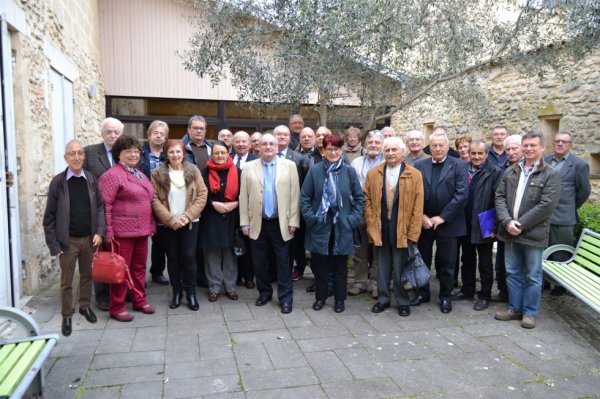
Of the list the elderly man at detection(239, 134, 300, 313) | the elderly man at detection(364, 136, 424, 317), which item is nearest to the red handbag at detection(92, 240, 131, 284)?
the elderly man at detection(239, 134, 300, 313)

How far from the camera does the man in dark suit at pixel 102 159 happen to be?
4.54 metres

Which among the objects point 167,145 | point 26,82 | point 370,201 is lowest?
point 370,201

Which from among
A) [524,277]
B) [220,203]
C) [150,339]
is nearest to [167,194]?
[220,203]

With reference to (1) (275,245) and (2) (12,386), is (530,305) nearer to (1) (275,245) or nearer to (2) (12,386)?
(1) (275,245)

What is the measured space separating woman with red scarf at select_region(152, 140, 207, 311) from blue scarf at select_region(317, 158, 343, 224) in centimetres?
120

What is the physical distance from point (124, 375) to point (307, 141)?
3427mm

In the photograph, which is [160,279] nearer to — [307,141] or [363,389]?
[307,141]

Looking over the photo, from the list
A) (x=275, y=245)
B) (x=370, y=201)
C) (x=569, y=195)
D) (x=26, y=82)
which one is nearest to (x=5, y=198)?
(x=26, y=82)

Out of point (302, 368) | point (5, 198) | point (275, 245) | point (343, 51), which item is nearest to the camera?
point (302, 368)

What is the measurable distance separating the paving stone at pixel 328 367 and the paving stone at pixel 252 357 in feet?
1.10

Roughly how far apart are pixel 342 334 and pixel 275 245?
3.80ft

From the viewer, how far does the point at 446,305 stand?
463cm

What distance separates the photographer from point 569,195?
193 inches

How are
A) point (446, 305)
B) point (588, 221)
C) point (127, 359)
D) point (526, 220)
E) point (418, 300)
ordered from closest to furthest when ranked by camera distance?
point (127, 359) → point (526, 220) → point (446, 305) → point (418, 300) → point (588, 221)
